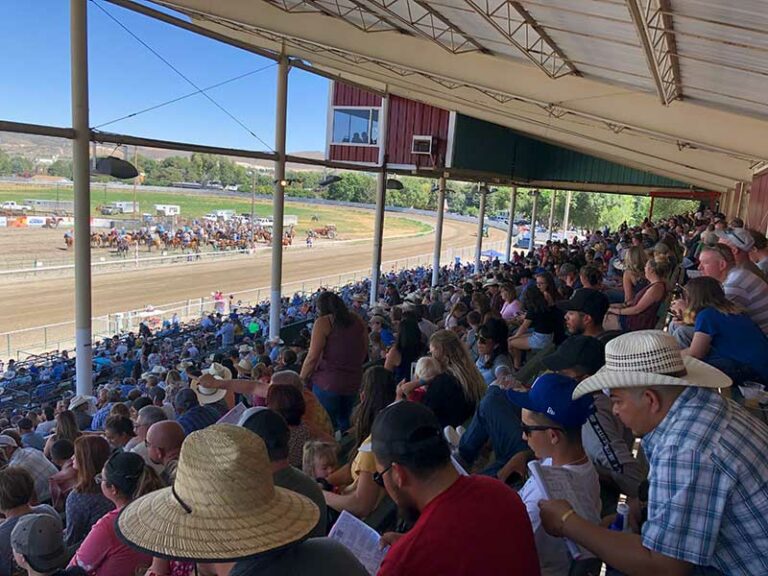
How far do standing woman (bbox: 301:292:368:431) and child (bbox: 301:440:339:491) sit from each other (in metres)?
1.91

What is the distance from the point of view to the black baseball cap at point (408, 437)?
176 centimetres

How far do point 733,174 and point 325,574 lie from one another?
51.0ft

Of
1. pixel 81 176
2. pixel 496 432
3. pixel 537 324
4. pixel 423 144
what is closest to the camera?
pixel 496 432

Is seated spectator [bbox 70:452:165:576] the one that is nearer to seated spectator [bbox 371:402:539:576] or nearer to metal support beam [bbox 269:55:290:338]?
seated spectator [bbox 371:402:539:576]

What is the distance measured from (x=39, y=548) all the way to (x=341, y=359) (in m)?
2.86

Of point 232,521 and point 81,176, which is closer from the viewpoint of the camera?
point 232,521

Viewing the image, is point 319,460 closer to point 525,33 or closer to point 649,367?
point 649,367

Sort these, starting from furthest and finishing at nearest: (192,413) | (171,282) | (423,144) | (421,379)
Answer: (171,282) < (423,144) < (192,413) < (421,379)

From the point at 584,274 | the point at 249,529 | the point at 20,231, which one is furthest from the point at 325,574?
the point at 20,231

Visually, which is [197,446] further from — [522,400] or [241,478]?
[522,400]

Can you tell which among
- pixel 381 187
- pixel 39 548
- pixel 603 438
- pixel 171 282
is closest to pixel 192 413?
pixel 39 548

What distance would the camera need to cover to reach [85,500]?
3465 mm

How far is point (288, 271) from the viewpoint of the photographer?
47.9m

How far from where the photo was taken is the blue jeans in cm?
532
